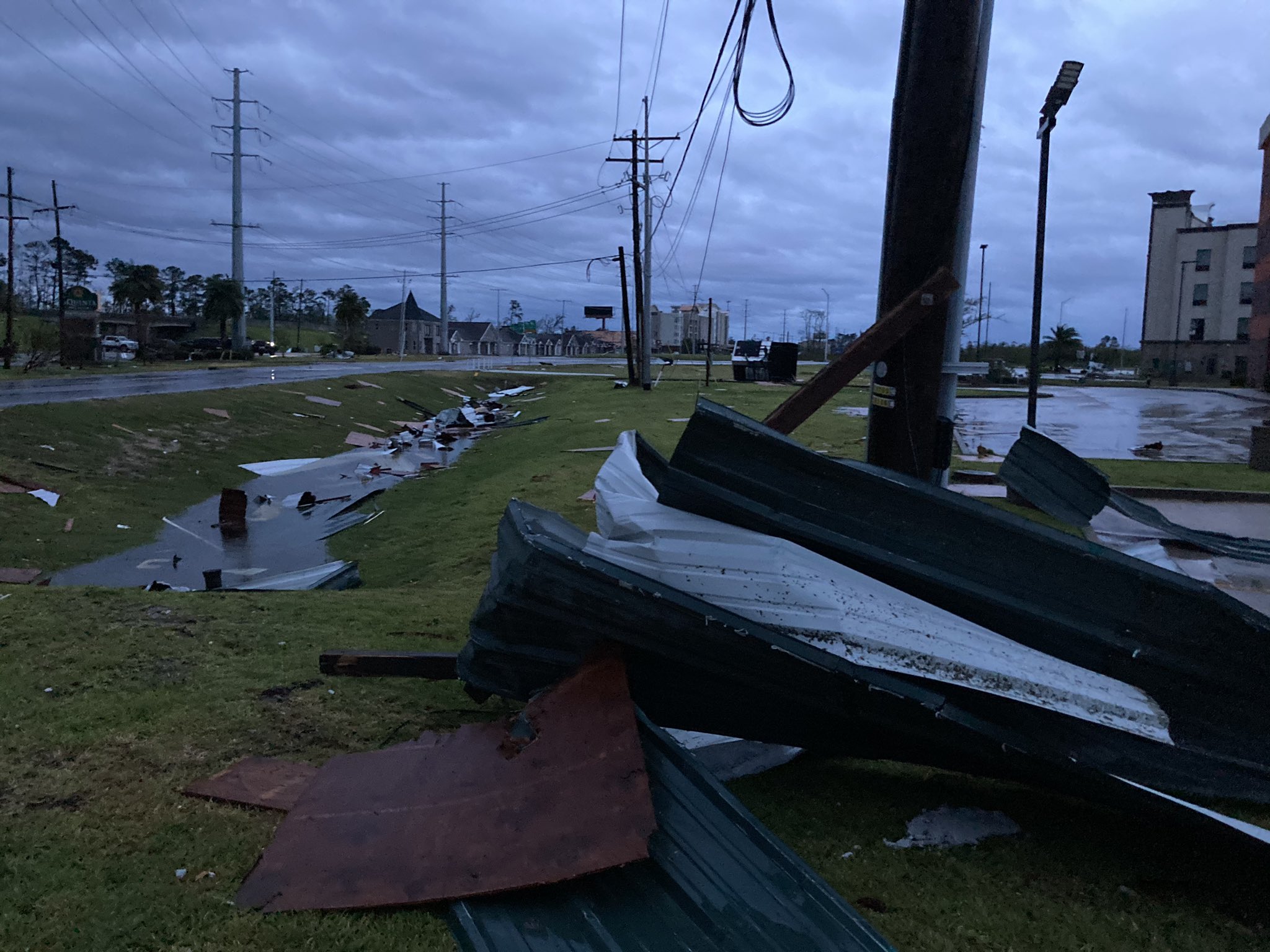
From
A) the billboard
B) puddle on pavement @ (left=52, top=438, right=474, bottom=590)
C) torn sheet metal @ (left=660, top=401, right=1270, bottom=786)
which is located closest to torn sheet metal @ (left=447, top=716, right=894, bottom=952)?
torn sheet metal @ (left=660, top=401, right=1270, bottom=786)

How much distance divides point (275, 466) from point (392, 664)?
47.5 feet

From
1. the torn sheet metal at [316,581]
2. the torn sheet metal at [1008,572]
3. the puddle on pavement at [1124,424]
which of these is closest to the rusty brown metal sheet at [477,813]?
the torn sheet metal at [1008,572]

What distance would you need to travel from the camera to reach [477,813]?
2.74 metres

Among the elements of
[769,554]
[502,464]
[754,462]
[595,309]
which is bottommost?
[502,464]

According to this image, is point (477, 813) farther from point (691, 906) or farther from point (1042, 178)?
point (1042, 178)

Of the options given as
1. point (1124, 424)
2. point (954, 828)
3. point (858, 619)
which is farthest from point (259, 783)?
point (1124, 424)

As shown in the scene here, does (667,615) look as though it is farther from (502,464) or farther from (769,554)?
(502,464)

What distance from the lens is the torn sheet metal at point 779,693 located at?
9.75ft

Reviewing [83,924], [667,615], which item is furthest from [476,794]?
[83,924]

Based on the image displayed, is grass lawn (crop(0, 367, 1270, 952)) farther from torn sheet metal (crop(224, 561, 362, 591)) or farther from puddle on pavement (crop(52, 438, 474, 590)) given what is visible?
puddle on pavement (crop(52, 438, 474, 590))

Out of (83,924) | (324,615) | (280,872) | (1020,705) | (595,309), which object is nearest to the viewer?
(83,924)

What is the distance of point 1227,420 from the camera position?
24.2 m

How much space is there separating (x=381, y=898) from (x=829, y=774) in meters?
1.86

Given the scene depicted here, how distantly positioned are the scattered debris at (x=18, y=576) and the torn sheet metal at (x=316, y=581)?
1.63m
